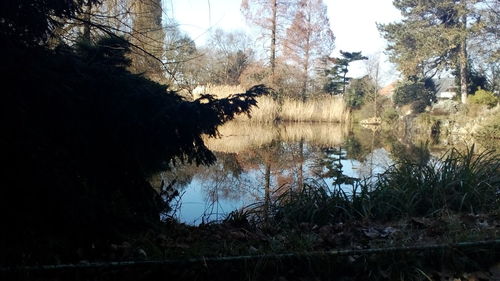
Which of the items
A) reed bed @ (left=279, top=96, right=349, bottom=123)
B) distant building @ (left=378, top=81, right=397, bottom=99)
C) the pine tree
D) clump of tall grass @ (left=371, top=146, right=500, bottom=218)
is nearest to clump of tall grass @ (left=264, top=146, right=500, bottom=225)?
clump of tall grass @ (left=371, top=146, right=500, bottom=218)

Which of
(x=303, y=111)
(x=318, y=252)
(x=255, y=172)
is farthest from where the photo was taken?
(x=303, y=111)

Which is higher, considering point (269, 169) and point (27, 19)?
point (27, 19)

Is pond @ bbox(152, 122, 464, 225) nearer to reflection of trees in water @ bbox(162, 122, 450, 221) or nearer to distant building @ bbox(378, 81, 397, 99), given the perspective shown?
reflection of trees in water @ bbox(162, 122, 450, 221)

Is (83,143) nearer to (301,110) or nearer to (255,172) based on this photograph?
(255,172)

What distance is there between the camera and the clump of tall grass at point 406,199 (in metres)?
4.08

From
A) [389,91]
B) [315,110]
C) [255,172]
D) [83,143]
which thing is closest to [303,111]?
[315,110]

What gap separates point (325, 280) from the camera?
2.35m

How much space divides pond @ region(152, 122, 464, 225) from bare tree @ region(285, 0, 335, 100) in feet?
42.5

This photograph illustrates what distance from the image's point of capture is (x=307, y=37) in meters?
27.3

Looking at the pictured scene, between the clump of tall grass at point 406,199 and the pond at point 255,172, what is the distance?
72cm

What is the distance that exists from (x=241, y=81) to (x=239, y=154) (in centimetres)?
1518

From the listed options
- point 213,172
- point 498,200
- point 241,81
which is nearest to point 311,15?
point 241,81

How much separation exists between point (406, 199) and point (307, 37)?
2428 centimetres

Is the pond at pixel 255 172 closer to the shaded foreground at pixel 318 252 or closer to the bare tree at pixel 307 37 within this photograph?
the shaded foreground at pixel 318 252
